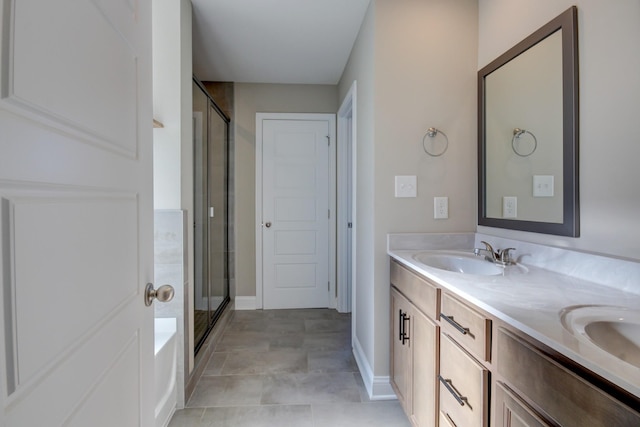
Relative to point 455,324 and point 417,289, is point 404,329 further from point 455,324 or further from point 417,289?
point 455,324

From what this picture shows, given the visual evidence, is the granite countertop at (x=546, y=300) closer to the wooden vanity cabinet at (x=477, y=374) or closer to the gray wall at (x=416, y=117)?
the wooden vanity cabinet at (x=477, y=374)

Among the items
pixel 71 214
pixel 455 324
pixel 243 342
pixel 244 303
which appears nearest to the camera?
pixel 71 214

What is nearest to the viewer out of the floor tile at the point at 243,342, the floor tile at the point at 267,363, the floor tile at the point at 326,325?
the floor tile at the point at 267,363

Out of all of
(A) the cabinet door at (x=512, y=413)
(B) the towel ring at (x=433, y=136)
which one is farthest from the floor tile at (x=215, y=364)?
(B) the towel ring at (x=433, y=136)

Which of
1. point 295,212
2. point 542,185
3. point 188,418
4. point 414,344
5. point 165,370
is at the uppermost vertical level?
point 542,185

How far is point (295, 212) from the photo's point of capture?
3.41 metres

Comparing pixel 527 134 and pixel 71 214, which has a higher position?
pixel 527 134

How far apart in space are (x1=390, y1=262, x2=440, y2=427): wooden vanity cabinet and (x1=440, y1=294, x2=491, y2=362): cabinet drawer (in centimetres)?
8

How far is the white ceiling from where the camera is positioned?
6.78 feet

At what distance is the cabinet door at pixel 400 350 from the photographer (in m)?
1.58

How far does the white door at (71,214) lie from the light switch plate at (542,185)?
63.5 inches

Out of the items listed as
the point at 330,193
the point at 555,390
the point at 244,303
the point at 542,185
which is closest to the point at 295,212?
the point at 330,193

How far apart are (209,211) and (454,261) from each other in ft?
6.54

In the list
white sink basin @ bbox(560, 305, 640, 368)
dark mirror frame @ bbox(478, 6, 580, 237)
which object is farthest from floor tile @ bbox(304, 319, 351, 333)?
white sink basin @ bbox(560, 305, 640, 368)
